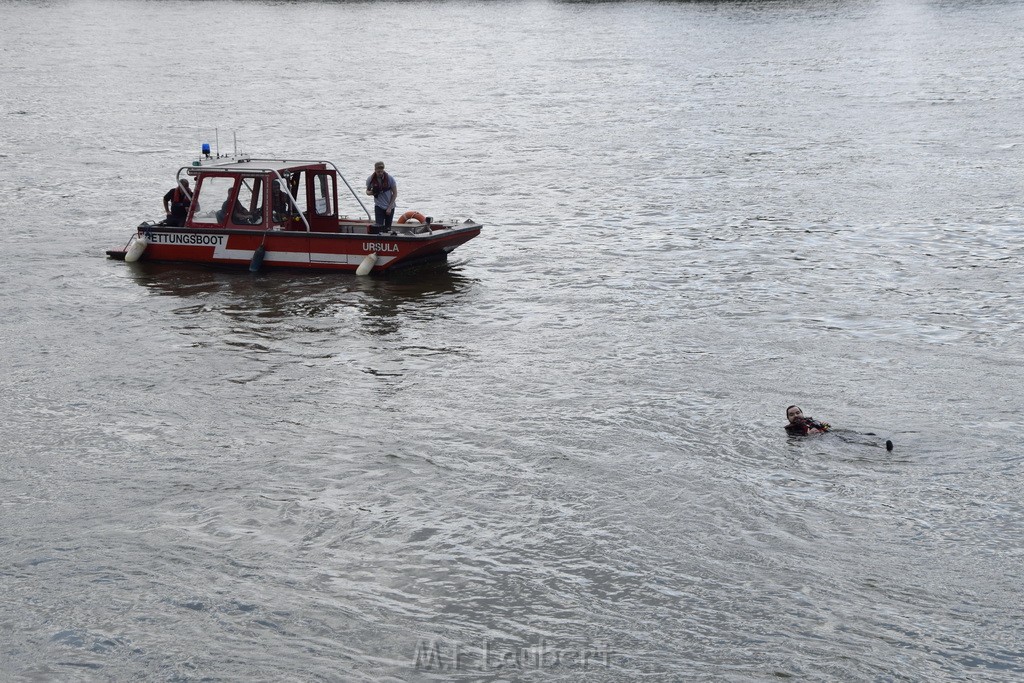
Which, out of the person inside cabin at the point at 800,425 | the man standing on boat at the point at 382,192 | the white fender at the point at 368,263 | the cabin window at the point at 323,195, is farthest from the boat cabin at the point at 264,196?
the person inside cabin at the point at 800,425

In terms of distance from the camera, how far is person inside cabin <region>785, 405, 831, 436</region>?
1574 centimetres

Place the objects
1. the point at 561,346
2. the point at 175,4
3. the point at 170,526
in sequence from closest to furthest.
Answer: the point at 170,526
the point at 561,346
the point at 175,4

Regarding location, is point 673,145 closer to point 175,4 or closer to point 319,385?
point 319,385

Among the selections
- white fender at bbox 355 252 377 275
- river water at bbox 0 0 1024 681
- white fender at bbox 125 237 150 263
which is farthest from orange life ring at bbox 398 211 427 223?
white fender at bbox 125 237 150 263

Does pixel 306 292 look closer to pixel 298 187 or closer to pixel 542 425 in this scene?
pixel 298 187

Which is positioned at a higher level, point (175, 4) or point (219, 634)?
point (175, 4)

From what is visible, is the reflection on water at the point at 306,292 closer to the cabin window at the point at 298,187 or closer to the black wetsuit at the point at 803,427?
the cabin window at the point at 298,187

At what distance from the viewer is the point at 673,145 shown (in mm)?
40594

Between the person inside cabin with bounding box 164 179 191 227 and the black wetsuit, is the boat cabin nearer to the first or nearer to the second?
the person inside cabin with bounding box 164 179 191 227

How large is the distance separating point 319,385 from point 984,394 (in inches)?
386

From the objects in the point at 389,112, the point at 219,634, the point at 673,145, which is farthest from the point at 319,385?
the point at 389,112

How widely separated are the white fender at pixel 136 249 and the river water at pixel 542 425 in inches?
28.1

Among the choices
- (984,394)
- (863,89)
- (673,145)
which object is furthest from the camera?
(863,89)

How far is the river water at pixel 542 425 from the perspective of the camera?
11.8m
